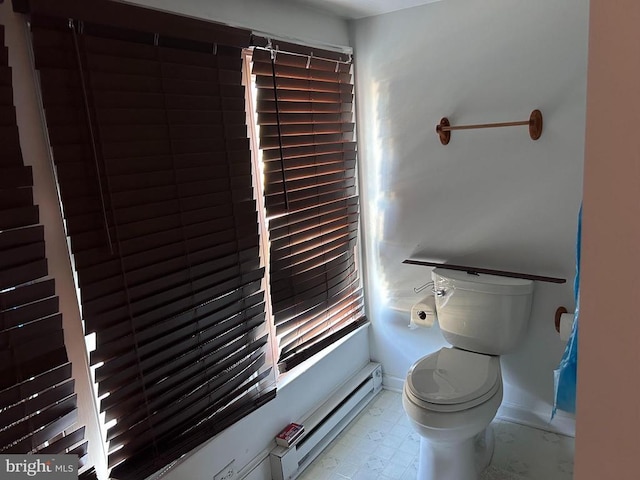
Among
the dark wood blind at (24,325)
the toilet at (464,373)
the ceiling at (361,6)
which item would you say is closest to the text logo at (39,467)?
the dark wood blind at (24,325)

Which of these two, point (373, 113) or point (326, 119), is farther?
point (373, 113)

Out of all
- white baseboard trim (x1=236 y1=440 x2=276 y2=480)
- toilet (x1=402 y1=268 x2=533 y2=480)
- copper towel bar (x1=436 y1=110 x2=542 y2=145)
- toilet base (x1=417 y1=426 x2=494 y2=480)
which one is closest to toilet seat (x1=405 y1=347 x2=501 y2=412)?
toilet (x1=402 y1=268 x2=533 y2=480)

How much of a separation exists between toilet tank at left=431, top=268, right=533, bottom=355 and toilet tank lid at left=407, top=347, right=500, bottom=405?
0.07m

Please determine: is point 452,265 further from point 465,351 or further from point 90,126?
point 90,126

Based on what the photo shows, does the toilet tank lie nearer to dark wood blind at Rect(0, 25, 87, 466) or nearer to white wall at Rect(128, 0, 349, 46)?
white wall at Rect(128, 0, 349, 46)

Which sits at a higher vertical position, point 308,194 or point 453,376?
point 308,194

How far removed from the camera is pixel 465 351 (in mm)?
2225

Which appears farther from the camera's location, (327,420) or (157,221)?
(327,420)

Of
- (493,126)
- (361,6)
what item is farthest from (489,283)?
(361,6)

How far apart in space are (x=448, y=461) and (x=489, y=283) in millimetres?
802

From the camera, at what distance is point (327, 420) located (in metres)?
2.37

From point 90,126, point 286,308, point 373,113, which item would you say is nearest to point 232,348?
point 286,308

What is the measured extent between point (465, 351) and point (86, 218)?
1760 millimetres

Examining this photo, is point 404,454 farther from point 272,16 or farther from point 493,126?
point 272,16
